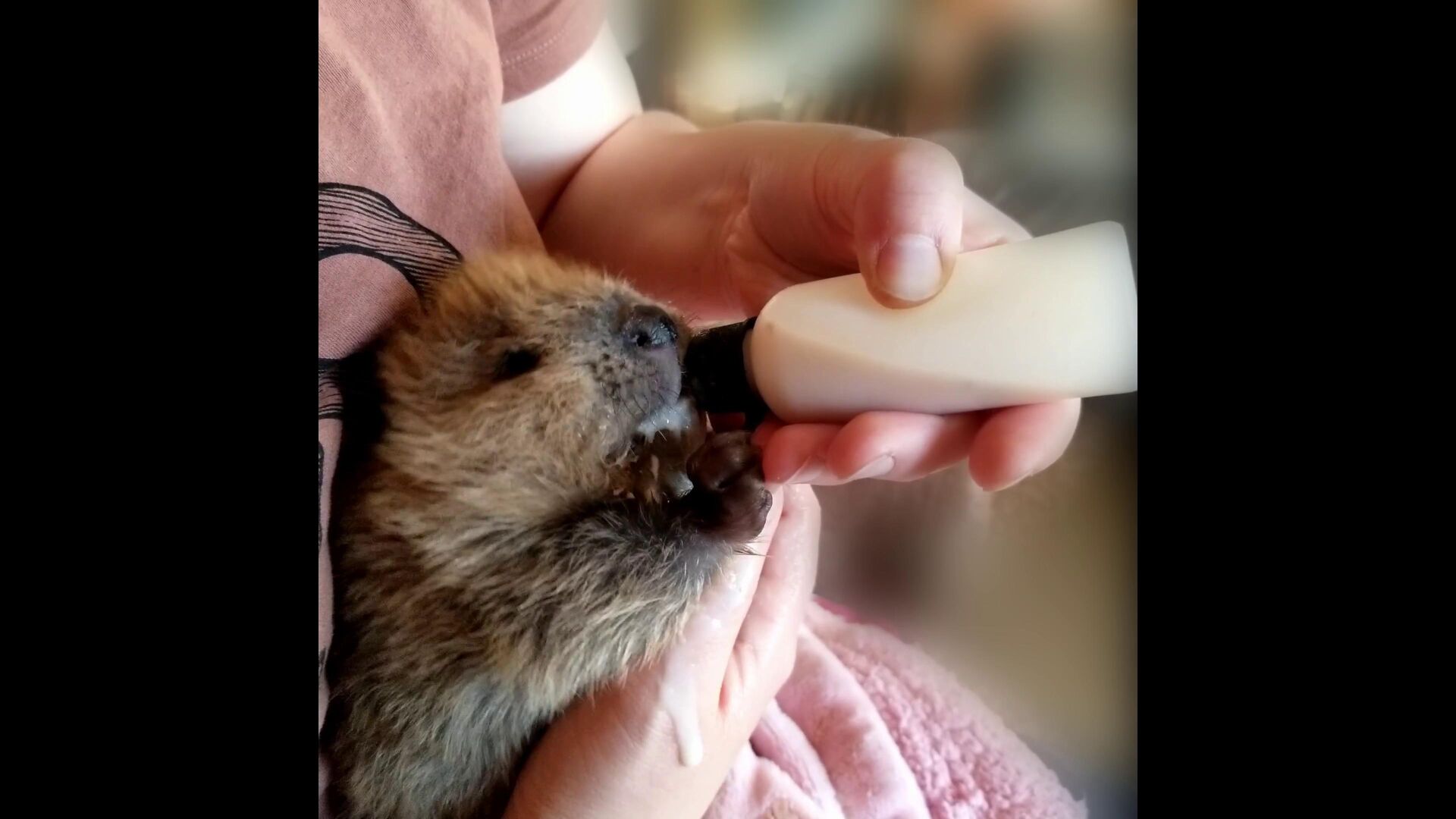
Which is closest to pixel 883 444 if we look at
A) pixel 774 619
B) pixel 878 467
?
pixel 878 467

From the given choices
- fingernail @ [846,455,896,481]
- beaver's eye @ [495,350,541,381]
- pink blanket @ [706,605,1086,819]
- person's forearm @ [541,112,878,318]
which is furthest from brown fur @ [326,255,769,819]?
pink blanket @ [706,605,1086,819]

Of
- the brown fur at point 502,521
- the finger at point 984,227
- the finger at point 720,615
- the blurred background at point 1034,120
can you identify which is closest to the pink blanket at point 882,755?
the blurred background at point 1034,120

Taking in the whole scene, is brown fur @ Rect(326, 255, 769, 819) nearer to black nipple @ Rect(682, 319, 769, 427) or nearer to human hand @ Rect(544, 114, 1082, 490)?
black nipple @ Rect(682, 319, 769, 427)

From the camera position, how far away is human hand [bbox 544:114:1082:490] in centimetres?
54

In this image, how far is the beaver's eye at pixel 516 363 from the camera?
2.19 ft

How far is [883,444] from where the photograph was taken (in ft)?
1.82

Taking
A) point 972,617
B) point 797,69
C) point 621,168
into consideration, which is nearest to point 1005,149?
point 797,69

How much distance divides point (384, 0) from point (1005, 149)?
0.53 meters

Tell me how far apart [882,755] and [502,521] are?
0.65m

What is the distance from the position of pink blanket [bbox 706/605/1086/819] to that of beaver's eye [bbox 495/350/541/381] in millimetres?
599

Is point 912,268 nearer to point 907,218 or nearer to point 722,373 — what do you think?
point 907,218
